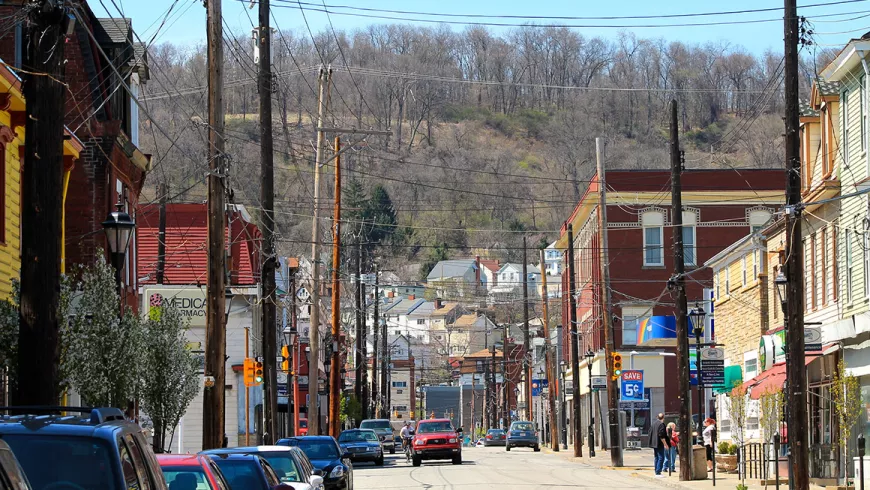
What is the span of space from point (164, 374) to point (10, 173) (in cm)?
491

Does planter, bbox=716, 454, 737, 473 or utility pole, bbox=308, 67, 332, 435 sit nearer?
utility pole, bbox=308, 67, 332, 435

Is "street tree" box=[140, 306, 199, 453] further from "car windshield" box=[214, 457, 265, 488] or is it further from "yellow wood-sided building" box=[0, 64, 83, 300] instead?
"car windshield" box=[214, 457, 265, 488]

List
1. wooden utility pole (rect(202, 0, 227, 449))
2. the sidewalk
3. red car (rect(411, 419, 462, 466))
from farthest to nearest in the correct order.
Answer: red car (rect(411, 419, 462, 466)) < the sidewalk < wooden utility pole (rect(202, 0, 227, 449))

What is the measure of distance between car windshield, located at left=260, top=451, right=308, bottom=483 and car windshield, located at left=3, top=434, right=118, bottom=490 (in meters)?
10.1

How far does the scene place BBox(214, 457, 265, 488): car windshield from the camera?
15500mm

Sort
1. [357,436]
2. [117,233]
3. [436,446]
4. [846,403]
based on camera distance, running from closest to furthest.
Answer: [117,233]
[846,403]
[436,446]
[357,436]

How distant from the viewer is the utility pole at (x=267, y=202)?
100 ft

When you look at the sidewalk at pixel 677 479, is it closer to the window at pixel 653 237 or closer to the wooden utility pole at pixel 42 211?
the wooden utility pole at pixel 42 211

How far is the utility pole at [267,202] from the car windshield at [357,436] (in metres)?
18.6

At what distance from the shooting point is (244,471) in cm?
1566

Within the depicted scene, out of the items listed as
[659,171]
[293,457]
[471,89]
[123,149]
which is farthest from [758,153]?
[471,89]

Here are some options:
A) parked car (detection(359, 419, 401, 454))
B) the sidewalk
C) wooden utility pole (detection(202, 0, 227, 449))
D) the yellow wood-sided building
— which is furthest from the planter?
parked car (detection(359, 419, 401, 454))

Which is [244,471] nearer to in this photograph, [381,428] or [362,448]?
[362,448]

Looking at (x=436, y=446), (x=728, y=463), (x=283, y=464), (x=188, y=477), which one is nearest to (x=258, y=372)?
(x=436, y=446)
